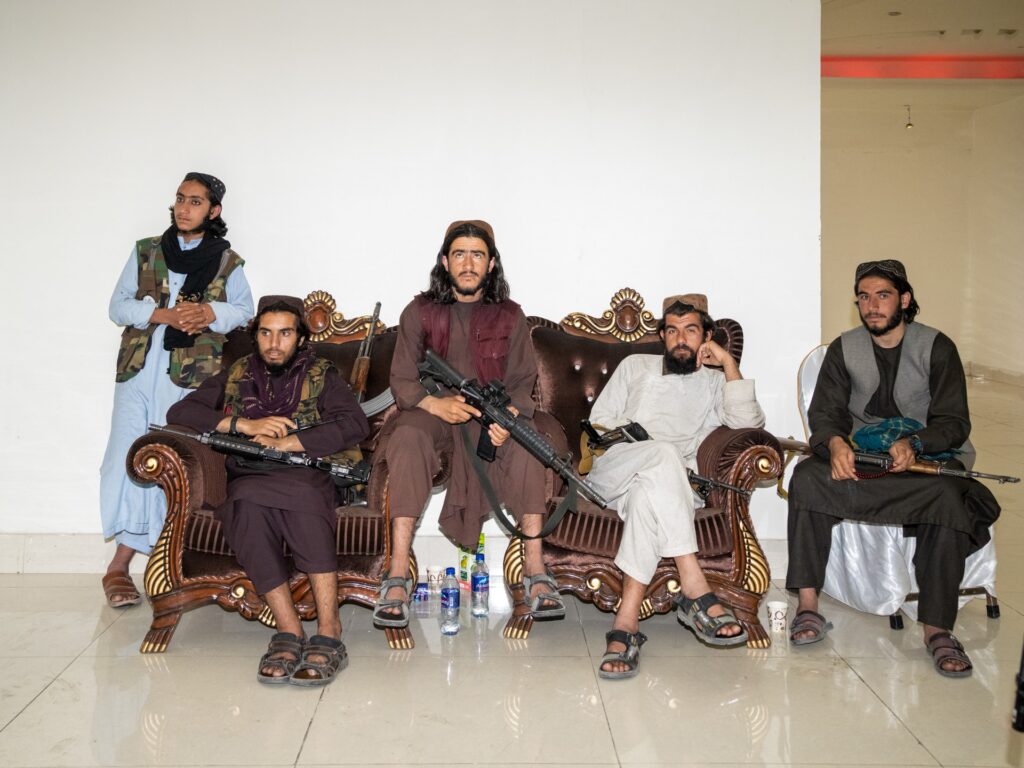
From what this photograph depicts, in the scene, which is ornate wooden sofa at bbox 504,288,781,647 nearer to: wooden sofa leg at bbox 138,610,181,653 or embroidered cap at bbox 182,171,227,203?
wooden sofa leg at bbox 138,610,181,653

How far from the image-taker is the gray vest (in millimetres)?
3844

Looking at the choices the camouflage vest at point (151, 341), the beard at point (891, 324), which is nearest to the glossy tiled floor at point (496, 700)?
the camouflage vest at point (151, 341)

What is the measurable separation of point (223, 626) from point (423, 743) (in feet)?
4.50

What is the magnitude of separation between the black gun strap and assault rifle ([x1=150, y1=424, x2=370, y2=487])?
43 cm

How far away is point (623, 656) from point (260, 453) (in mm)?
1463

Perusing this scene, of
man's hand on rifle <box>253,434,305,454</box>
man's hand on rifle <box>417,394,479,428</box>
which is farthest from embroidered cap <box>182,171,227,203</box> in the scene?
man's hand on rifle <box>417,394,479,428</box>

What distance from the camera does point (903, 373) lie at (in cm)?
387

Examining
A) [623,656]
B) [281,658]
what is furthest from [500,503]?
[281,658]

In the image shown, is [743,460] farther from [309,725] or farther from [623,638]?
[309,725]

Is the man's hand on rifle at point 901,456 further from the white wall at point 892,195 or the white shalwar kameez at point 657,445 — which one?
the white wall at point 892,195

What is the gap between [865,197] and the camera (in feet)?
38.3

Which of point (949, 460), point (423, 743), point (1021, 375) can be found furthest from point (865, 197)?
point (423, 743)

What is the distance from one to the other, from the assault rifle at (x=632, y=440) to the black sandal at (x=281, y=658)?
4.49 ft

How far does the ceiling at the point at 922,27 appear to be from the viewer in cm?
791
